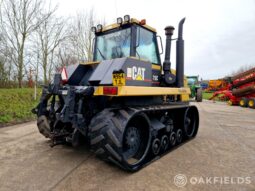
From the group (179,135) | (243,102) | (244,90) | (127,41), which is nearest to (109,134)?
(127,41)

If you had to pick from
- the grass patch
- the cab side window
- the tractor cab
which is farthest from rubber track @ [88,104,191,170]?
the grass patch

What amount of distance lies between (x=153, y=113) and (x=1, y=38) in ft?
49.2

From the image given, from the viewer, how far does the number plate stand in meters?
2.92

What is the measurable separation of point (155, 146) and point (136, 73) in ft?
4.66

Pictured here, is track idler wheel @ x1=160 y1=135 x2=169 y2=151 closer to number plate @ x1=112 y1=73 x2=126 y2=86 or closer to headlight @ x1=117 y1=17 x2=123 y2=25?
number plate @ x1=112 y1=73 x2=126 y2=86

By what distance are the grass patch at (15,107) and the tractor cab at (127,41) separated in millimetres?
4387

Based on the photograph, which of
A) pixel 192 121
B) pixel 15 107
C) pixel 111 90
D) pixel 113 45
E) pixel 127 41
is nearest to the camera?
pixel 111 90

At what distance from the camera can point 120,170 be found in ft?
10.3

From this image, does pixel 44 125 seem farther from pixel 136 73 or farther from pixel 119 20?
pixel 119 20

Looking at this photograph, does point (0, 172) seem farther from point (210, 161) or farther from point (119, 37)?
point (210, 161)

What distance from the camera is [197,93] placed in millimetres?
16516

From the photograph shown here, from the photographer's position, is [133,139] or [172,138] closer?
[133,139]

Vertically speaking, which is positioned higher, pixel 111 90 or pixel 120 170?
pixel 111 90

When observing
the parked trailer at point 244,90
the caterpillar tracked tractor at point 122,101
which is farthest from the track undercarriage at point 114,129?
the parked trailer at point 244,90
